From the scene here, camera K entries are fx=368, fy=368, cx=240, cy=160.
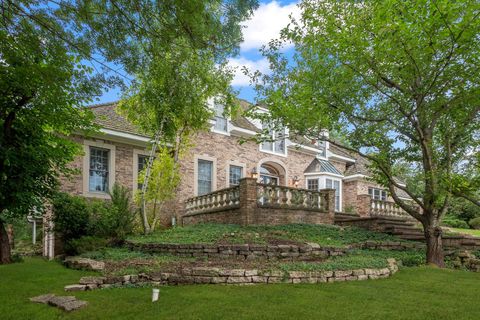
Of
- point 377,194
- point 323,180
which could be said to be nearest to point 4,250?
point 323,180

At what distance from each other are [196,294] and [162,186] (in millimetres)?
8360

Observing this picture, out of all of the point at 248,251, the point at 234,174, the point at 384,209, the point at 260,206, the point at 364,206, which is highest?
the point at 234,174

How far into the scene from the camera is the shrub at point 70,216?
12.0m

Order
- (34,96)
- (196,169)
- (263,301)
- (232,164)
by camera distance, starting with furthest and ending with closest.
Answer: (232,164) → (196,169) → (34,96) → (263,301)

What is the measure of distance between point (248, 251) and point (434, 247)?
19.1ft

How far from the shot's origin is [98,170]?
15.3 m

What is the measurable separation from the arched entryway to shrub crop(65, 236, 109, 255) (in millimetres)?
10941

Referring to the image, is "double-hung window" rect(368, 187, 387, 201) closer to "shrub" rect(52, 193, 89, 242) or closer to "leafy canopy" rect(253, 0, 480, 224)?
"leafy canopy" rect(253, 0, 480, 224)

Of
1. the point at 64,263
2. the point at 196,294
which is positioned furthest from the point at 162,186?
the point at 196,294

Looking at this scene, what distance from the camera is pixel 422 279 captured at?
28.2ft

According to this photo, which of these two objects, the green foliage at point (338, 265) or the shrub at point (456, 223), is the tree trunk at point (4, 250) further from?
the shrub at point (456, 223)

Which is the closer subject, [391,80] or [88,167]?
[391,80]

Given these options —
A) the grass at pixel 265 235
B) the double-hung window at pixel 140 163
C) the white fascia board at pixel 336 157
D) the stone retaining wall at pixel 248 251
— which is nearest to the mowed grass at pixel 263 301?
the stone retaining wall at pixel 248 251

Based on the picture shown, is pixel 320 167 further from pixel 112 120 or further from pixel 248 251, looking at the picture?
pixel 248 251
